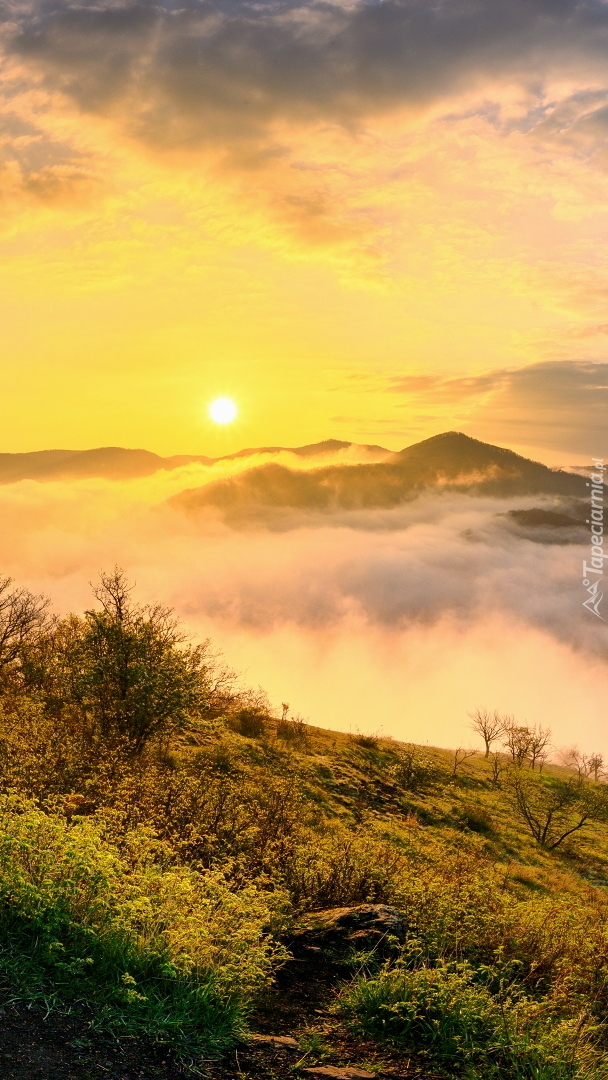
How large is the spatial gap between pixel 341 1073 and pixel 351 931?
164 inches

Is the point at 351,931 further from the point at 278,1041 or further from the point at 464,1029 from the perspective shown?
the point at 278,1041

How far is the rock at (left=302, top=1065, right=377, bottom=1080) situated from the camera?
28.9 feet

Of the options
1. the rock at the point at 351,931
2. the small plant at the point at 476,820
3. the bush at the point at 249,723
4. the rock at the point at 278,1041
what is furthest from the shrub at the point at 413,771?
the rock at the point at 278,1041

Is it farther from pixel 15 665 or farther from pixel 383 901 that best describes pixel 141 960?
pixel 15 665

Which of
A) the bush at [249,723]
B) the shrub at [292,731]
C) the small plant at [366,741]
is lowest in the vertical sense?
the small plant at [366,741]

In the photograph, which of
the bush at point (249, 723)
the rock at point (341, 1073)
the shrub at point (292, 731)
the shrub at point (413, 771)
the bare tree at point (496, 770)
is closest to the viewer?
the rock at point (341, 1073)

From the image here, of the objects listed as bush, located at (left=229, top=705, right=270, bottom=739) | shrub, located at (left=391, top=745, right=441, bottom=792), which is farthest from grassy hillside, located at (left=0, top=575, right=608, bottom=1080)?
shrub, located at (left=391, top=745, right=441, bottom=792)

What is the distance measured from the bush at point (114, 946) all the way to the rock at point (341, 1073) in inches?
41.2

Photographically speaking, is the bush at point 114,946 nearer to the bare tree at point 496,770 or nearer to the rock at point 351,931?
the rock at point 351,931

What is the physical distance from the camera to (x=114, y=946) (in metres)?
9.27

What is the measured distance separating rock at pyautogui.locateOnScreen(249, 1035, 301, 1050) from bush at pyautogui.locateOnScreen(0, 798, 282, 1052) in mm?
379

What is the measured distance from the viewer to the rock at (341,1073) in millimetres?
8802

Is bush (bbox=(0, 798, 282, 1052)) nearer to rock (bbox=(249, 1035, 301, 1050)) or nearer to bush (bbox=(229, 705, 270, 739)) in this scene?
rock (bbox=(249, 1035, 301, 1050))

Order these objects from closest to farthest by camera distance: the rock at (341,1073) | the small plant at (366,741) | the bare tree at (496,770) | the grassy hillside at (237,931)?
the rock at (341,1073) < the grassy hillside at (237,931) < the small plant at (366,741) < the bare tree at (496,770)
